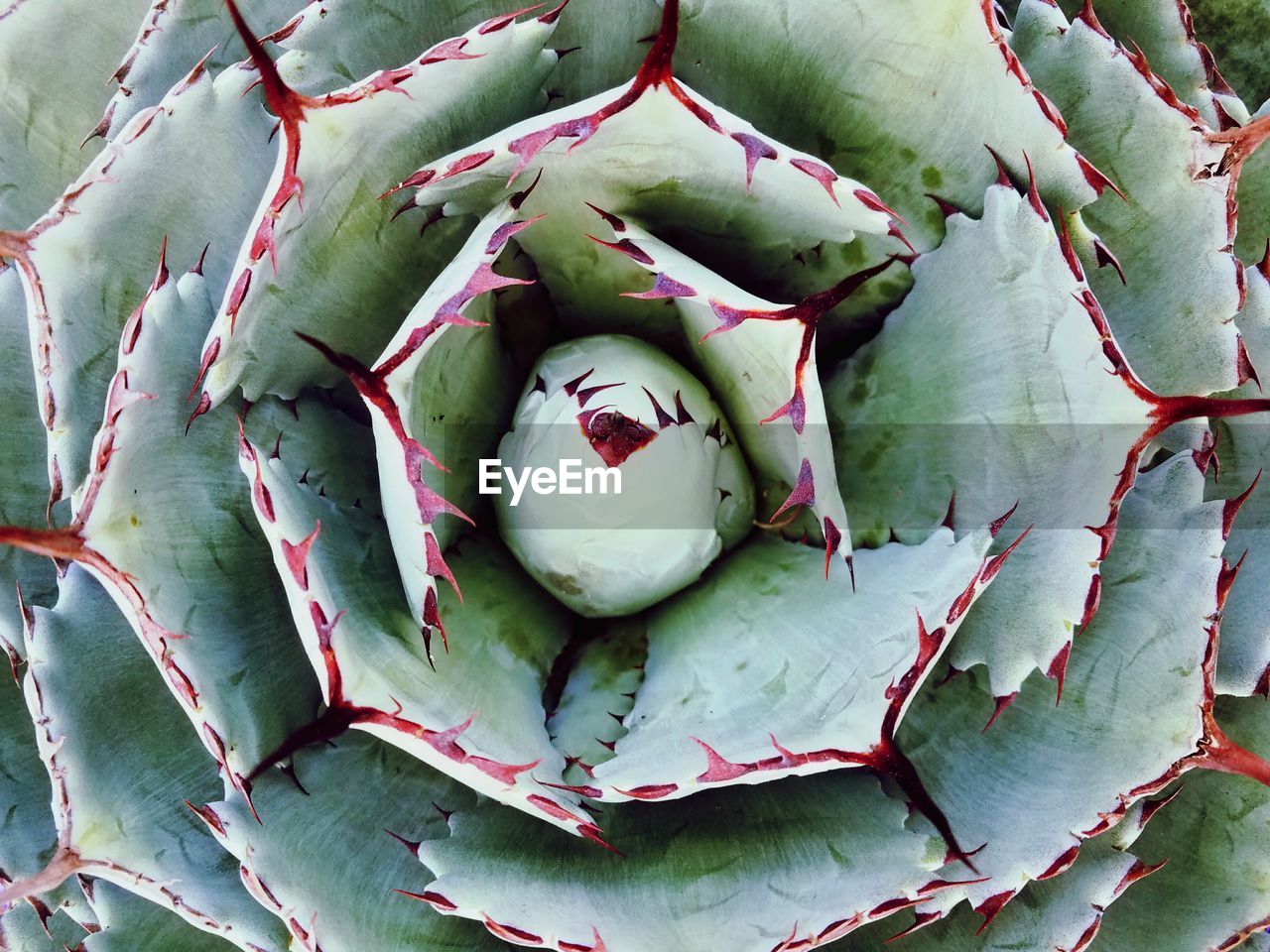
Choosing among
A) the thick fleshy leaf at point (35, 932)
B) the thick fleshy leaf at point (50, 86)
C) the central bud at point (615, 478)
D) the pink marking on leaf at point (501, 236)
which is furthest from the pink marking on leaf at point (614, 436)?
the thick fleshy leaf at point (35, 932)

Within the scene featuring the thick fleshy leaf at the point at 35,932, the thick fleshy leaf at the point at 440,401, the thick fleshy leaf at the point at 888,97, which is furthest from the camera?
the thick fleshy leaf at the point at 35,932

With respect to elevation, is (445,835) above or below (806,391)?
below

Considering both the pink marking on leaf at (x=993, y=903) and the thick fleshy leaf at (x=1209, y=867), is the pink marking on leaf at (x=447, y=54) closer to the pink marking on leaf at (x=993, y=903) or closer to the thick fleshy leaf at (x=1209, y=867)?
the pink marking on leaf at (x=993, y=903)

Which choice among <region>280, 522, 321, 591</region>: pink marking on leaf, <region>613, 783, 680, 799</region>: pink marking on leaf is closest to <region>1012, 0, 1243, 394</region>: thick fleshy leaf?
<region>613, 783, 680, 799</region>: pink marking on leaf

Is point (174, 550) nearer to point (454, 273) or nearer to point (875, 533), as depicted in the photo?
point (454, 273)

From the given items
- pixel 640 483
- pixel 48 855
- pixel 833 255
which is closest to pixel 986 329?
pixel 833 255

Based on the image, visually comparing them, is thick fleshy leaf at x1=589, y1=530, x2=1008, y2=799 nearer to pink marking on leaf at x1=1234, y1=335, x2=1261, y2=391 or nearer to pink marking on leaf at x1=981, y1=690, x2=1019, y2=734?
pink marking on leaf at x1=981, y1=690, x2=1019, y2=734

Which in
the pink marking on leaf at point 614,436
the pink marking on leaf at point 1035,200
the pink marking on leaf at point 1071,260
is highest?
the pink marking on leaf at point 1035,200
